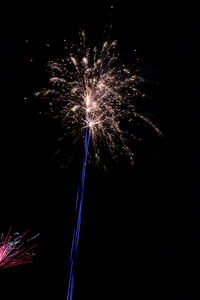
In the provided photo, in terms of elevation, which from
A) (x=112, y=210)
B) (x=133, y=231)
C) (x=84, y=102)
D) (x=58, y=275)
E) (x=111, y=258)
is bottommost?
(x=58, y=275)

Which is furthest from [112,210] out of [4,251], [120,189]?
[4,251]

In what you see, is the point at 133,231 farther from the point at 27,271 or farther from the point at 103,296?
the point at 27,271

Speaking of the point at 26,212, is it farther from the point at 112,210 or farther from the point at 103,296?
the point at 103,296

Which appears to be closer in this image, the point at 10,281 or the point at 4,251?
the point at 4,251

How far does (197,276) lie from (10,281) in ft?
35.1

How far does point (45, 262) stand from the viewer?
1031 centimetres

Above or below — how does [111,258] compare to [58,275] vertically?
above

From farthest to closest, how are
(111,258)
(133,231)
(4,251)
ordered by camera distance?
1. (133,231)
2. (111,258)
3. (4,251)

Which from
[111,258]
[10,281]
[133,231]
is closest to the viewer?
[10,281]

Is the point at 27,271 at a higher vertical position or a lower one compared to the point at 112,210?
lower

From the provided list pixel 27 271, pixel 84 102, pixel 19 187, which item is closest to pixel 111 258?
pixel 27 271

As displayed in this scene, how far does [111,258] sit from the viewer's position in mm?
11367

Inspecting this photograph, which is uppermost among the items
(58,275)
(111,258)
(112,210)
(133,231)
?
(112,210)

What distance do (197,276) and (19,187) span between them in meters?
11.7
